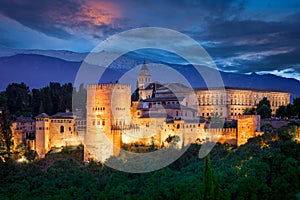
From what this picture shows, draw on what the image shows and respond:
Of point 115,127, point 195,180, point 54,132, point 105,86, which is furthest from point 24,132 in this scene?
point 195,180

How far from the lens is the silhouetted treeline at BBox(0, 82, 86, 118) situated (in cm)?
3431

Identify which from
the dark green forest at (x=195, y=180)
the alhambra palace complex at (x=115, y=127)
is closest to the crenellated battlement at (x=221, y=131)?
the alhambra palace complex at (x=115, y=127)

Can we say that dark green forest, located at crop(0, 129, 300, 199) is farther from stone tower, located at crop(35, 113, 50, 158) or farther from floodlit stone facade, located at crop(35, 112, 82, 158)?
floodlit stone facade, located at crop(35, 112, 82, 158)

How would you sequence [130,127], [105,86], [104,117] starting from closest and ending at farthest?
[104,117]
[105,86]
[130,127]

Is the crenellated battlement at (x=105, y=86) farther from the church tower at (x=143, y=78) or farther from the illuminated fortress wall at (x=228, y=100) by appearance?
the church tower at (x=143, y=78)

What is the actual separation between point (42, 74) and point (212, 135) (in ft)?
273

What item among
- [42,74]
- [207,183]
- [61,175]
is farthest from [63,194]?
[42,74]

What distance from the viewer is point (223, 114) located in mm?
42781

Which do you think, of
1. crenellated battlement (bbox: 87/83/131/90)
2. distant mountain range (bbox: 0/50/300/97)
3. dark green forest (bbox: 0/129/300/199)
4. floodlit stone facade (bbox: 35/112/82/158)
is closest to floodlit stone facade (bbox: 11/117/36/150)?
floodlit stone facade (bbox: 35/112/82/158)

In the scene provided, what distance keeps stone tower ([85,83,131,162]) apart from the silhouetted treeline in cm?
823

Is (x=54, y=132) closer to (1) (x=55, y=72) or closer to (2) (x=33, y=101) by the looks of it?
(2) (x=33, y=101)

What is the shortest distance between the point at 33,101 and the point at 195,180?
24030 millimetres

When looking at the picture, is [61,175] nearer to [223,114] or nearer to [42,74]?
[223,114]

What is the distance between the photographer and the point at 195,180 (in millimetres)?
15703
